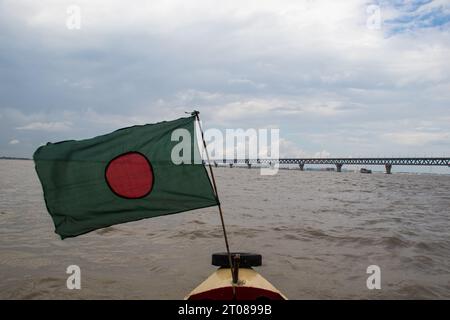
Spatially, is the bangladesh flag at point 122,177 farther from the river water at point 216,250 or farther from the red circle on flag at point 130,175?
the river water at point 216,250

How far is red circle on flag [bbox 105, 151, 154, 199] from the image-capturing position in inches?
217

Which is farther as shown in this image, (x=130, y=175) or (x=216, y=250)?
(x=216, y=250)

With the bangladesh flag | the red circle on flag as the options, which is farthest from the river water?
the red circle on flag

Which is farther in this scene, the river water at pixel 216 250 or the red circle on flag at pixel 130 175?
the river water at pixel 216 250

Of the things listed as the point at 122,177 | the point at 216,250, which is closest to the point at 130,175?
the point at 122,177

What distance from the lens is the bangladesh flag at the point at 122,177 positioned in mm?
5363

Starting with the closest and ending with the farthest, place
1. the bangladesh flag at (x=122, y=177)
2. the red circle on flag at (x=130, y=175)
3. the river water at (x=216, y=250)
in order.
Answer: the bangladesh flag at (x=122, y=177) → the red circle on flag at (x=130, y=175) → the river water at (x=216, y=250)

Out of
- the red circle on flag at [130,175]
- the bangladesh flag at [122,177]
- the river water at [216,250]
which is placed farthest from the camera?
the river water at [216,250]

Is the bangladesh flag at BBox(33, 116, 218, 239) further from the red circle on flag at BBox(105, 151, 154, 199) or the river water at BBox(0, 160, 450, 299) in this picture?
the river water at BBox(0, 160, 450, 299)

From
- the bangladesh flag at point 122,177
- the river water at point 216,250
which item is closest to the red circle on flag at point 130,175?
the bangladesh flag at point 122,177

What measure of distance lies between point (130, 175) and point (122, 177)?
5.7 inches

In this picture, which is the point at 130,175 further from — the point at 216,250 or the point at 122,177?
the point at 216,250

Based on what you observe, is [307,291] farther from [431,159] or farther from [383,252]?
[431,159]

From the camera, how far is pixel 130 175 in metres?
5.48
